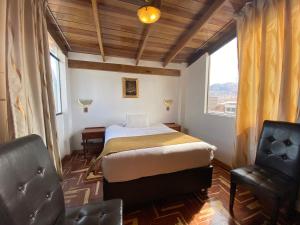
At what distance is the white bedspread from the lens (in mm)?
1604

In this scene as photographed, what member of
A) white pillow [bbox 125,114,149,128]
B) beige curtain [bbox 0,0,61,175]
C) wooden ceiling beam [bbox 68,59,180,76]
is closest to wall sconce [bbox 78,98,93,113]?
wooden ceiling beam [bbox 68,59,180,76]

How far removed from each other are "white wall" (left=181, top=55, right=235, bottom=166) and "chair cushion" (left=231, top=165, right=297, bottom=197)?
109 cm

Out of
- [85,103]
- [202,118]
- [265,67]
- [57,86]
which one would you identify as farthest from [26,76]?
[202,118]

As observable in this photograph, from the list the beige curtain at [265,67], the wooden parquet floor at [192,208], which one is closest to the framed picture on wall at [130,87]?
the wooden parquet floor at [192,208]

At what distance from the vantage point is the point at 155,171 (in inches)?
68.1

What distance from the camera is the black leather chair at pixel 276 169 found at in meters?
1.32

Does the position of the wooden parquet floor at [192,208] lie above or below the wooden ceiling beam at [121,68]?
below

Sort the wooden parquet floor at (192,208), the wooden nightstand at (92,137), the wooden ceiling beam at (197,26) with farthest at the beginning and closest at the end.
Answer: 1. the wooden nightstand at (92,137)
2. the wooden ceiling beam at (197,26)
3. the wooden parquet floor at (192,208)

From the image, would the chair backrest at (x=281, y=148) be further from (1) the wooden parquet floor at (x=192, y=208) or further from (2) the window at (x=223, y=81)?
(2) the window at (x=223, y=81)

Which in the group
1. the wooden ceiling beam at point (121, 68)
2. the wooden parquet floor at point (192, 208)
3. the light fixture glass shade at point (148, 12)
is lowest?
the wooden parquet floor at point (192, 208)

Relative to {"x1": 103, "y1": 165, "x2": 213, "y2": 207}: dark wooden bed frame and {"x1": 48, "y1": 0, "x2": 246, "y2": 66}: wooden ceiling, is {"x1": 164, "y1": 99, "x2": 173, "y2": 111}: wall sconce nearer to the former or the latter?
{"x1": 48, "y1": 0, "x2": 246, "y2": 66}: wooden ceiling

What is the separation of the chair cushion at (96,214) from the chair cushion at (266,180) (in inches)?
51.3

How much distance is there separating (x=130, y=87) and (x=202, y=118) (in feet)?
6.61

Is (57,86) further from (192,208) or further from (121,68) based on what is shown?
(192,208)
